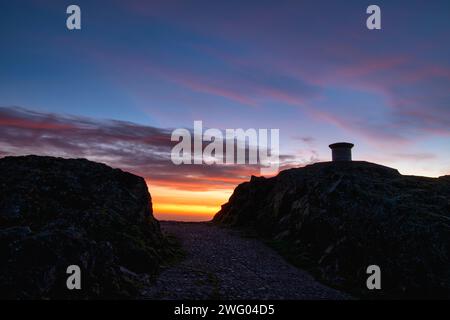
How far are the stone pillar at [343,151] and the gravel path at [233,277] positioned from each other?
20588mm

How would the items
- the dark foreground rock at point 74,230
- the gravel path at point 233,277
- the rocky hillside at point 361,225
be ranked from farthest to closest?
1. the rocky hillside at point 361,225
2. the gravel path at point 233,277
3. the dark foreground rock at point 74,230

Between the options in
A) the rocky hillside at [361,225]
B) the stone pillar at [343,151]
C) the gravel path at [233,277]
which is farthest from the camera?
the stone pillar at [343,151]

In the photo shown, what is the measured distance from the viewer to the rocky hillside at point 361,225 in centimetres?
2320

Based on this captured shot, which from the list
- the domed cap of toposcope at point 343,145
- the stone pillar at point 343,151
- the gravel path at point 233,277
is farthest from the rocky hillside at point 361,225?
the domed cap of toposcope at point 343,145

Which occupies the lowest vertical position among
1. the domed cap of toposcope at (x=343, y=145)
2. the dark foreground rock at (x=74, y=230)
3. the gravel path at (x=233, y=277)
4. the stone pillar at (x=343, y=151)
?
the gravel path at (x=233, y=277)

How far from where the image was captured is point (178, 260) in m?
24.9

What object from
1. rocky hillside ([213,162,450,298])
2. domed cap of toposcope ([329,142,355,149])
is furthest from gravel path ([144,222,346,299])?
domed cap of toposcope ([329,142,355,149])

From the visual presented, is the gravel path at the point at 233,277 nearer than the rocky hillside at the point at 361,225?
Yes

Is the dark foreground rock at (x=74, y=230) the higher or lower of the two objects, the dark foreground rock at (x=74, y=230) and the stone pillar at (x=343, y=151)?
the lower

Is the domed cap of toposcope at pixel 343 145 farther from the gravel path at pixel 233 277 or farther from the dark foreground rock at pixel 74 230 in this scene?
the dark foreground rock at pixel 74 230

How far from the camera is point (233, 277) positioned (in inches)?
851

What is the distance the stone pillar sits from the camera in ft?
154
